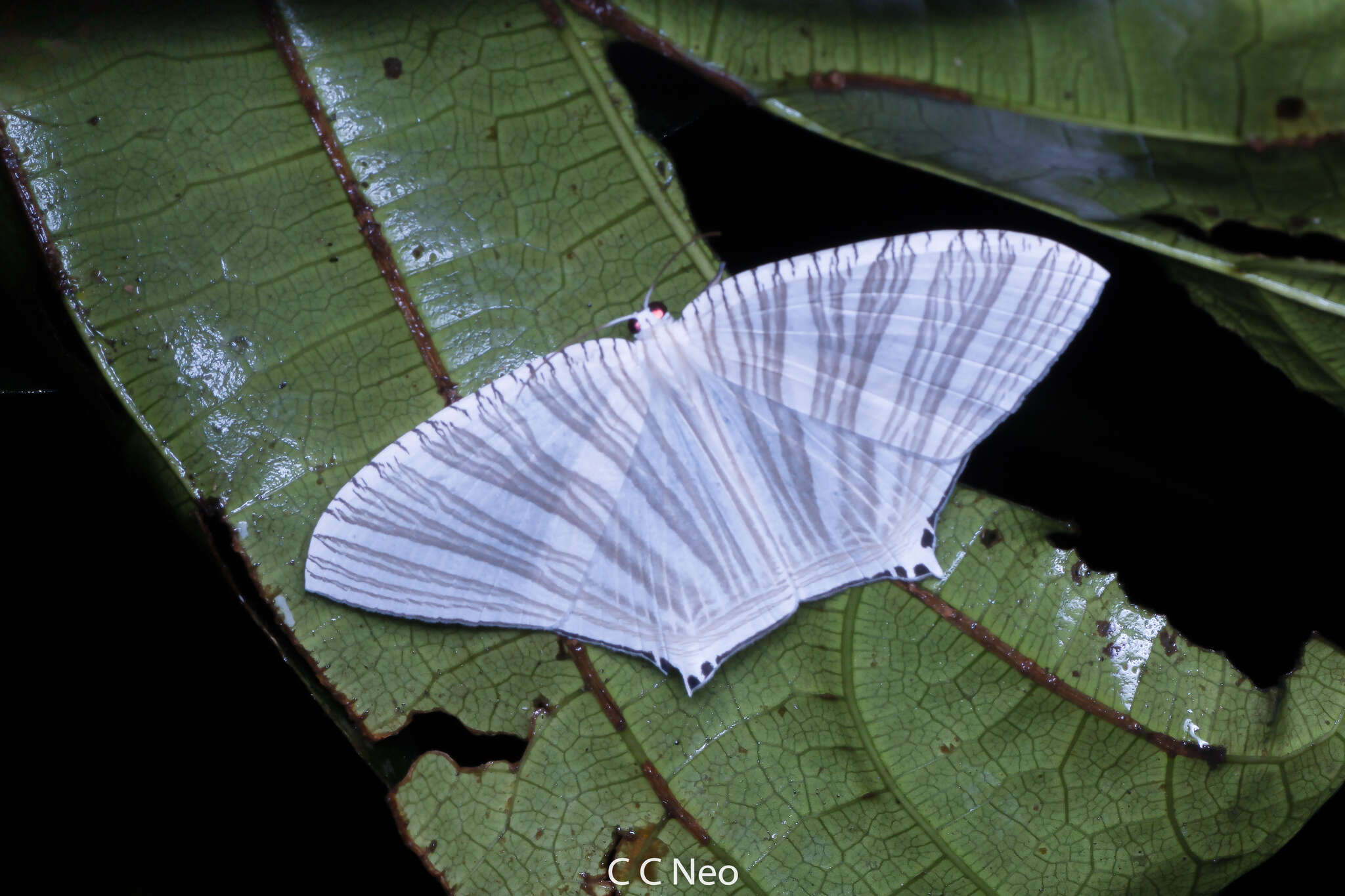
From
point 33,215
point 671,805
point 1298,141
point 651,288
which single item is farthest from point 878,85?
point 33,215

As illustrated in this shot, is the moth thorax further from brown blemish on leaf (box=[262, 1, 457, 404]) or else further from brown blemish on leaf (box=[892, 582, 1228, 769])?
brown blemish on leaf (box=[892, 582, 1228, 769])

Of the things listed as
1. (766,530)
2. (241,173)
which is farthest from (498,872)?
(241,173)

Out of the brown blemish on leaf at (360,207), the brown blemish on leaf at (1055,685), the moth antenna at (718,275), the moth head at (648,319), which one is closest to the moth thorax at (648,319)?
the moth head at (648,319)

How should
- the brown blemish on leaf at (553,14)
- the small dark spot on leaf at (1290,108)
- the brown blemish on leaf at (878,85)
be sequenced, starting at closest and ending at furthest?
1. the small dark spot on leaf at (1290,108)
2. the brown blemish on leaf at (878,85)
3. the brown blemish on leaf at (553,14)

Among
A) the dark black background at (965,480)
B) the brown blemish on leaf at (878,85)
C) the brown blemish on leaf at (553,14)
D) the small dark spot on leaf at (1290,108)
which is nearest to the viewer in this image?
the small dark spot on leaf at (1290,108)

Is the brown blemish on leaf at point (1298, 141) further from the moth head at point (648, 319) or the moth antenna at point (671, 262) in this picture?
the moth head at point (648, 319)

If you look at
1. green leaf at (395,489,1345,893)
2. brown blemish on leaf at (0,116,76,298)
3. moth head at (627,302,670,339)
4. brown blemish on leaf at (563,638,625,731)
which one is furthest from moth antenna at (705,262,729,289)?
brown blemish on leaf at (0,116,76,298)

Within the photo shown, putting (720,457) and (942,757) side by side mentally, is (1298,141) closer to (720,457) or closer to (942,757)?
(720,457)
